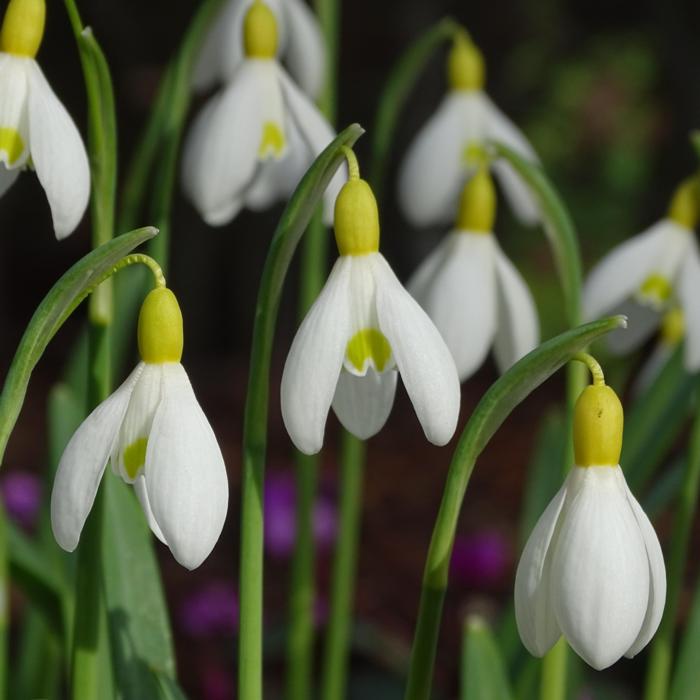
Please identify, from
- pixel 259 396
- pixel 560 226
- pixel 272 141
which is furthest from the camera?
pixel 272 141

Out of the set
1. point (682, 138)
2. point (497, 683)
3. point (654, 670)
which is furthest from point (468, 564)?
point (682, 138)

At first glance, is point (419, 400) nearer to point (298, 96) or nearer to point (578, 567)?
point (578, 567)

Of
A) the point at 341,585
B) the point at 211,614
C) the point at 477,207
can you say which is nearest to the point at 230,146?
the point at 477,207

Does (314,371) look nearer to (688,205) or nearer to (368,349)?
(368,349)

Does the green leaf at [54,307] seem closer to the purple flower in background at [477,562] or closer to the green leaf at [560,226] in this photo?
the green leaf at [560,226]

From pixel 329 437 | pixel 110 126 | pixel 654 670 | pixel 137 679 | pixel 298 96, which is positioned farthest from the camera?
pixel 329 437

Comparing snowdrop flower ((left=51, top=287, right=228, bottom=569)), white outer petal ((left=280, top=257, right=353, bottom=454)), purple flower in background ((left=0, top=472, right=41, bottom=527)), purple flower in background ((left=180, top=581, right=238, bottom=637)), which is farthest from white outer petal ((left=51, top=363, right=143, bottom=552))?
purple flower in background ((left=0, top=472, right=41, bottom=527))

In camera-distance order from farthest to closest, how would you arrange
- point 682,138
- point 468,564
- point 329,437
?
1. point 329,437
2. point 682,138
3. point 468,564
